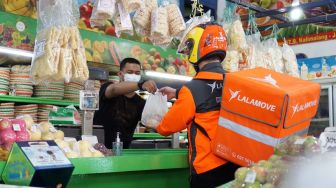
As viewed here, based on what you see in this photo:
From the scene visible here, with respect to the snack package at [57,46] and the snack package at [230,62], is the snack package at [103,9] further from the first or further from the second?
the snack package at [230,62]

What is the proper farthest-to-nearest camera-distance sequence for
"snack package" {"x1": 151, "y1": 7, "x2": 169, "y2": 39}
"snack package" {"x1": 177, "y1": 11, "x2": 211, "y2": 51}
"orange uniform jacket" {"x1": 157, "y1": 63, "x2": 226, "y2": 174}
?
"snack package" {"x1": 177, "y1": 11, "x2": 211, "y2": 51} → "snack package" {"x1": 151, "y1": 7, "x2": 169, "y2": 39} → "orange uniform jacket" {"x1": 157, "y1": 63, "x2": 226, "y2": 174}

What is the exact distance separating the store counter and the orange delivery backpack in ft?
1.44

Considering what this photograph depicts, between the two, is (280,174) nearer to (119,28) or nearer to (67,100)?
(119,28)

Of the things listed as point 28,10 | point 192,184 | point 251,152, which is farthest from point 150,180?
point 28,10

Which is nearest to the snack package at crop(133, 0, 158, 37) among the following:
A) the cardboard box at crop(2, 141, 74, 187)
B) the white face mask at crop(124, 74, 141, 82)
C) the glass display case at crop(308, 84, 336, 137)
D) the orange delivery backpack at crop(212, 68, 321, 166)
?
the white face mask at crop(124, 74, 141, 82)

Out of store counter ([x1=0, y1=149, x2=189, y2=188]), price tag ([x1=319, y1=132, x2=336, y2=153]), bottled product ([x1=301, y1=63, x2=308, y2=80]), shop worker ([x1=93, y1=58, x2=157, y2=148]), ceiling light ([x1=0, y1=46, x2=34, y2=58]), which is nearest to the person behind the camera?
price tag ([x1=319, y1=132, x2=336, y2=153])

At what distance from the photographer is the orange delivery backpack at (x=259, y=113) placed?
2.68 m

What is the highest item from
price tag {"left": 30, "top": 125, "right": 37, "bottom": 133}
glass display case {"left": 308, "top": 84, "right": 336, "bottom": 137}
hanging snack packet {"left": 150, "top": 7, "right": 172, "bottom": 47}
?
hanging snack packet {"left": 150, "top": 7, "right": 172, "bottom": 47}

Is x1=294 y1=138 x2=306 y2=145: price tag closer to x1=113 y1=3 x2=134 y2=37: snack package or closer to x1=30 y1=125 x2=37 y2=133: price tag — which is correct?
x1=30 y1=125 x2=37 y2=133: price tag

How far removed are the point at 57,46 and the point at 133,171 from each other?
992mm

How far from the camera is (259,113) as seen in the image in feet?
8.99

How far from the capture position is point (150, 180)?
337 cm

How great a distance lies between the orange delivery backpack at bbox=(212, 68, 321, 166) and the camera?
2.68 m

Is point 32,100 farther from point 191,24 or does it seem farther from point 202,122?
point 202,122
